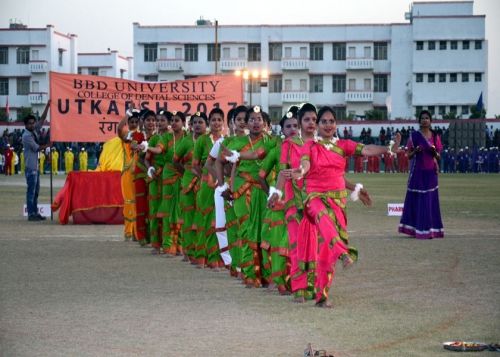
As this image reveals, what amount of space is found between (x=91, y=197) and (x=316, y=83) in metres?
72.3

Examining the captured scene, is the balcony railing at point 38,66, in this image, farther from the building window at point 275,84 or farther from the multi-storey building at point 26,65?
the building window at point 275,84

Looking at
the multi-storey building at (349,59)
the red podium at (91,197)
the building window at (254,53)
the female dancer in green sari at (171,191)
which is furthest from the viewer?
the building window at (254,53)

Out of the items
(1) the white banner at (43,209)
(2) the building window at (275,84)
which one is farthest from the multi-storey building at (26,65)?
(1) the white banner at (43,209)

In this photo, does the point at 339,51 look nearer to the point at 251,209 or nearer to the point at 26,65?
the point at 26,65

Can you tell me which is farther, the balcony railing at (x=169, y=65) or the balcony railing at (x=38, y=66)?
the balcony railing at (x=38, y=66)

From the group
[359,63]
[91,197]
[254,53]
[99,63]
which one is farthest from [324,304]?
[99,63]

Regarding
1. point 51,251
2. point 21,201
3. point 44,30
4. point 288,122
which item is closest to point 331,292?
point 288,122

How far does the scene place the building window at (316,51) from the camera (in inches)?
3632

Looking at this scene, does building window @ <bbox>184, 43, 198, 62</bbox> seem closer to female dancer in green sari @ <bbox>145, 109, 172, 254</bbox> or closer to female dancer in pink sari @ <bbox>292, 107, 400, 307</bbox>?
female dancer in green sari @ <bbox>145, 109, 172, 254</bbox>

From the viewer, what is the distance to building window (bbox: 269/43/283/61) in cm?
9244

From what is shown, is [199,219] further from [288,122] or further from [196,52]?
[196,52]

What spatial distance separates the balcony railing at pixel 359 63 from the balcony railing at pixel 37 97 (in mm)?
26137

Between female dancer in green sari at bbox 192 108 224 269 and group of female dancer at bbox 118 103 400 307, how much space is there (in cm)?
1

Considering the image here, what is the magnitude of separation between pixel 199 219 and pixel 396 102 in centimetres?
7591
